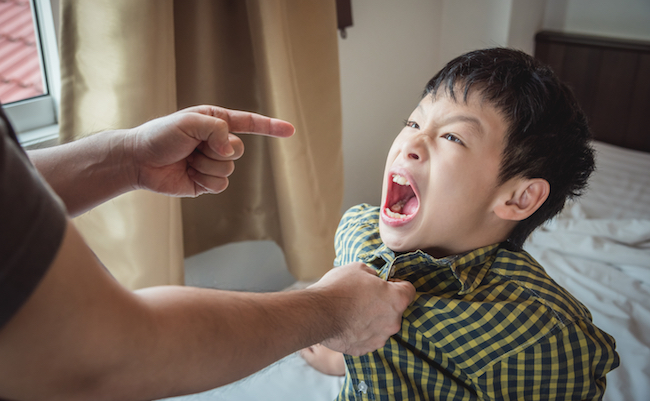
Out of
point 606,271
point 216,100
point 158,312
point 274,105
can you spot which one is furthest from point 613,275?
point 158,312

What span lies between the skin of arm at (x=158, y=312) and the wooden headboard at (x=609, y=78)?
2.05 meters

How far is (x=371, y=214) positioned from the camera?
1.24 meters

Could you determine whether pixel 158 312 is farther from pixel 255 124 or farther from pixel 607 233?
pixel 607 233

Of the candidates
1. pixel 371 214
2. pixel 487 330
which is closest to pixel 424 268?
pixel 487 330

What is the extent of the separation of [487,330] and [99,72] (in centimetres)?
106

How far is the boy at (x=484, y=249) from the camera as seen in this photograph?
0.90m

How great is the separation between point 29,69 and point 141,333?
1.39 m

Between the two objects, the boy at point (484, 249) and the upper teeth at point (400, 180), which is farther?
the upper teeth at point (400, 180)

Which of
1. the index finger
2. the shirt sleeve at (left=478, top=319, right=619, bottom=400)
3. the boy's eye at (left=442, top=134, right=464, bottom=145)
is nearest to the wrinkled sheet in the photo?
the shirt sleeve at (left=478, top=319, right=619, bottom=400)

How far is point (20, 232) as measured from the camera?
46 centimetres

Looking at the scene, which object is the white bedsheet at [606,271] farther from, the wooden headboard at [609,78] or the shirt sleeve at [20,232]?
the shirt sleeve at [20,232]

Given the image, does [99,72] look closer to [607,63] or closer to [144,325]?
[144,325]

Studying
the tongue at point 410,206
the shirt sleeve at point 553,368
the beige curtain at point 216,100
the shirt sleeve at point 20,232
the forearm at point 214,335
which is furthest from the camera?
the beige curtain at point 216,100

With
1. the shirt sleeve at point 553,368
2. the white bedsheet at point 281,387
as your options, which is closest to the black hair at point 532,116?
the shirt sleeve at point 553,368
